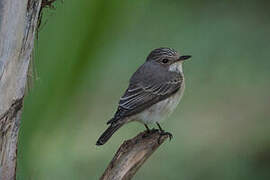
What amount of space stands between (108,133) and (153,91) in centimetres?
74

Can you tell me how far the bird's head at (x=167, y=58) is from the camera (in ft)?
21.3

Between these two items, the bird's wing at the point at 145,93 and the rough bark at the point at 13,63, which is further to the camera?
the bird's wing at the point at 145,93

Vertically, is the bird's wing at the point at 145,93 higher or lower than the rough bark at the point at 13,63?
lower

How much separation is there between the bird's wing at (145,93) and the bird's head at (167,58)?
102 millimetres

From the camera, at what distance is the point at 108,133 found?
18.5ft

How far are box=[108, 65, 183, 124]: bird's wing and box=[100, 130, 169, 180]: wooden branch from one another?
0.81 metres

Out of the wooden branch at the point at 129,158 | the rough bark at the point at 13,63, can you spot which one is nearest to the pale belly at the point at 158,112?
the wooden branch at the point at 129,158

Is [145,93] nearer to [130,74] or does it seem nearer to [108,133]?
[130,74]

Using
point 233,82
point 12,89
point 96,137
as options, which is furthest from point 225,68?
point 12,89

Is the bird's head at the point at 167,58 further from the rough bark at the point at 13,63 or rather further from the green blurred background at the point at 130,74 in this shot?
the rough bark at the point at 13,63

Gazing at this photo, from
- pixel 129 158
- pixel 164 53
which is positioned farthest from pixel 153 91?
pixel 129 158

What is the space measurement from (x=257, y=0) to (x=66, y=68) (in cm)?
372

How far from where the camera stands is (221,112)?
6.16 meters

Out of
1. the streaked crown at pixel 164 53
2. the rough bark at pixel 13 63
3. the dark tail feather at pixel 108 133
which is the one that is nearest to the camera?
the rough bark at pixel 13 63
